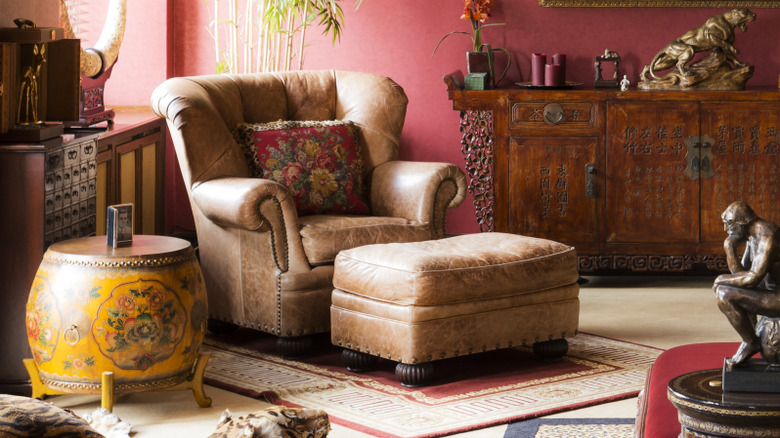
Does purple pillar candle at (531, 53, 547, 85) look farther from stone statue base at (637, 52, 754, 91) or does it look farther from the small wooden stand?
the small wooden stand

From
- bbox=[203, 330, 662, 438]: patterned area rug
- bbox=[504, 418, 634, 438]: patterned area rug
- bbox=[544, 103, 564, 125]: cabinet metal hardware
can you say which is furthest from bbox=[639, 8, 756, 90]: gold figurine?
bbox=[504, 418, 634, 438]: patterned area rug

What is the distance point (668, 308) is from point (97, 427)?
258 centimetres

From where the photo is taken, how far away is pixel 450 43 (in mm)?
5320

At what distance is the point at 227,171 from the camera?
3826 mm

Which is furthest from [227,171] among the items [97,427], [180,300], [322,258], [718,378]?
[718,378]

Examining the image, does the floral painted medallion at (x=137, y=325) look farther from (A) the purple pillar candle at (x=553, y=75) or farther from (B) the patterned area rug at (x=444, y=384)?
(A) the purple pillar candle at (x=553, y=75)

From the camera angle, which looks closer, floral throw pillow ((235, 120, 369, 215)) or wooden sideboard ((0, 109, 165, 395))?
wooden sideboard ((0, 109, 165, 395))

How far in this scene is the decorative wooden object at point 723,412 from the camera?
5.29ft

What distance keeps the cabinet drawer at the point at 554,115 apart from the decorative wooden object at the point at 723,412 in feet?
10.3

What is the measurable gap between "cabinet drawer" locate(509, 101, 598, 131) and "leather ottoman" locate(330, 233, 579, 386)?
129cm

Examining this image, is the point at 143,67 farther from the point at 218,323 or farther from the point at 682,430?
the point at 682,430

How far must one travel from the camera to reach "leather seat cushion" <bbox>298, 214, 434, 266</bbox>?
3637mm

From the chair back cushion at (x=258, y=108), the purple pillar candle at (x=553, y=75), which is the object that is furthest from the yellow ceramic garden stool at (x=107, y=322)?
the purple pillar candle at (x=553, y=75)

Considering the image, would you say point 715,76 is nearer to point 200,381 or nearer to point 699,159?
point 699,159
